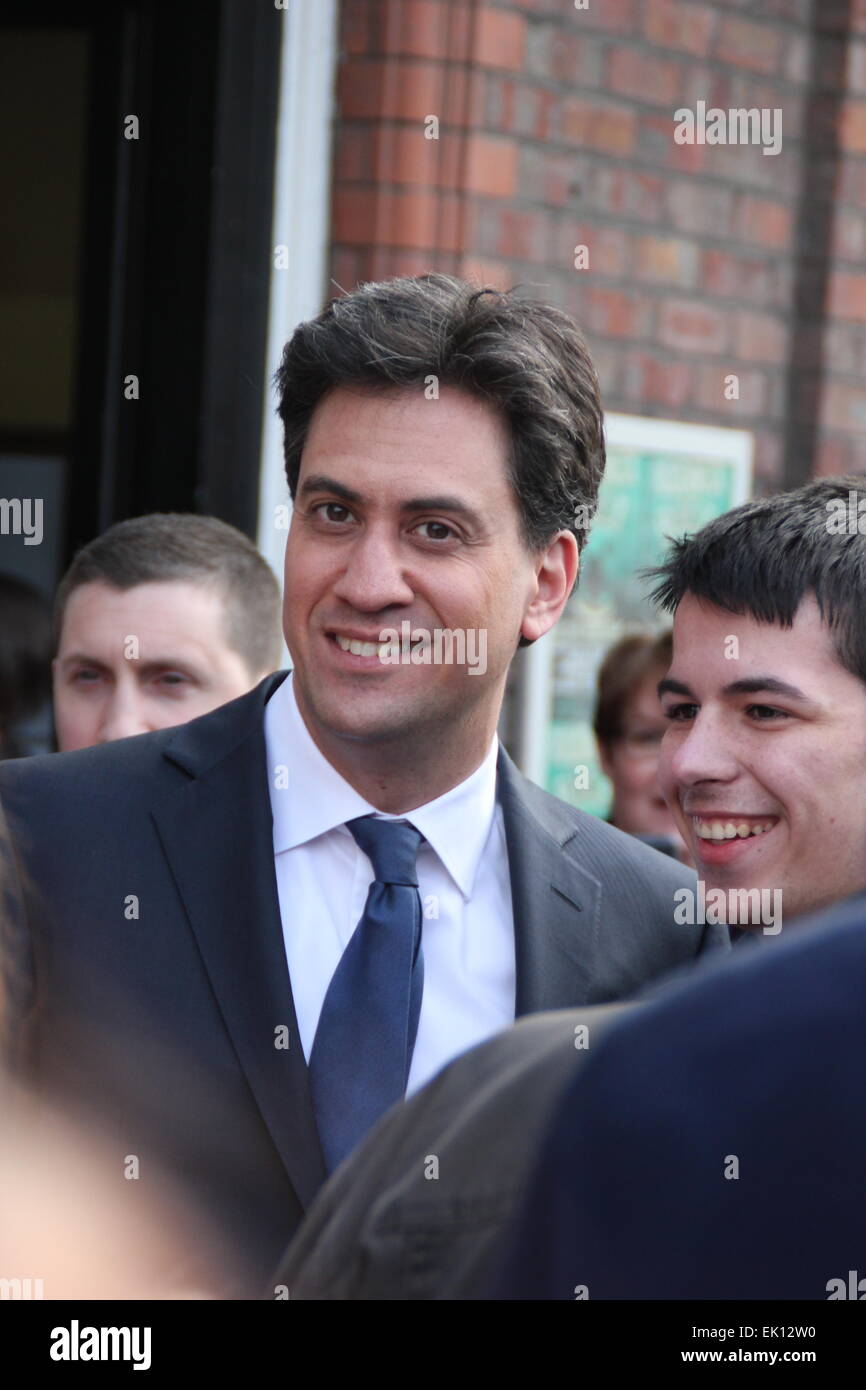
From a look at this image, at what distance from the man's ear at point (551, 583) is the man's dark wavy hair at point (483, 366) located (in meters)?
0.03

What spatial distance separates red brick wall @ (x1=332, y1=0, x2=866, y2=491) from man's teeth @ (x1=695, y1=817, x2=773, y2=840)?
7.05 feet

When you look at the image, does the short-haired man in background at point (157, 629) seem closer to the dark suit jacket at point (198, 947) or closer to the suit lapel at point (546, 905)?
the dark suit jacket at point (198, 947)

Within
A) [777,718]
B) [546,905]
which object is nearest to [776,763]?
[777,718]

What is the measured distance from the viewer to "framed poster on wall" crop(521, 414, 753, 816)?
4.62 meters

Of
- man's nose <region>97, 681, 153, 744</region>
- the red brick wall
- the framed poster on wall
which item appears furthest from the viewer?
the framed poster on wall

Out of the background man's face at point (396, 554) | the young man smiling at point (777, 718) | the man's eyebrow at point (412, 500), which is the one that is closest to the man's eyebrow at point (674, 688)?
the young man smiling at point (777, 718)

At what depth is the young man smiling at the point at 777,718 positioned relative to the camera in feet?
7.49

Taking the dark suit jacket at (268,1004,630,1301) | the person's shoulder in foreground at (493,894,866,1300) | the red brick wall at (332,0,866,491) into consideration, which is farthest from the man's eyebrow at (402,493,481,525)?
the red brick wall at (332,0,866,491)

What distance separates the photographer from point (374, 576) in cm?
233

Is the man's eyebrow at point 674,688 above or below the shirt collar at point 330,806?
above

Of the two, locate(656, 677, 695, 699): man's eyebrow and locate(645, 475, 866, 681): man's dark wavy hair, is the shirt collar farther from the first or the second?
locate(645, 475, 866, 681): man's dark wavy hair
